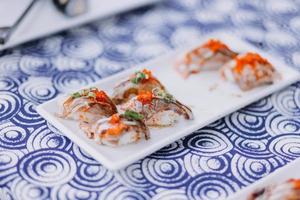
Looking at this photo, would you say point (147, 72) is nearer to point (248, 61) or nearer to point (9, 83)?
point (248, 61)

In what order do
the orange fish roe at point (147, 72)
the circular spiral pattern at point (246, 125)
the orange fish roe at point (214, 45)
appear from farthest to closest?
1. the orange fish roe at point (214, 45)
2. the orange fish roe at point (147, 72)
3. the circular spiral pattern at point (246, 125)

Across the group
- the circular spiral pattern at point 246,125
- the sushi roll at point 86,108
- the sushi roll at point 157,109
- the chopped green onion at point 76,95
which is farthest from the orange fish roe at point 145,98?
the circular spiral pattern at point 246,125

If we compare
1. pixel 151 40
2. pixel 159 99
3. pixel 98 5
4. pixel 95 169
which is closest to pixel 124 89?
pixel 159 99

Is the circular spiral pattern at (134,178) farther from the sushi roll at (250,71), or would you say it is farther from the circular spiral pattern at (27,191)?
the sushi roll at (250,71)

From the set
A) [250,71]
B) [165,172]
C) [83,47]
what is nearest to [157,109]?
[165,172]


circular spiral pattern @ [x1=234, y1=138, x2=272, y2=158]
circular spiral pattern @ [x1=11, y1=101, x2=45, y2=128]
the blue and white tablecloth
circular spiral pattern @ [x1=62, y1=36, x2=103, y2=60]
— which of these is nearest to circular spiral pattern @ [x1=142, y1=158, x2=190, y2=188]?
the blue and white tablecloth
